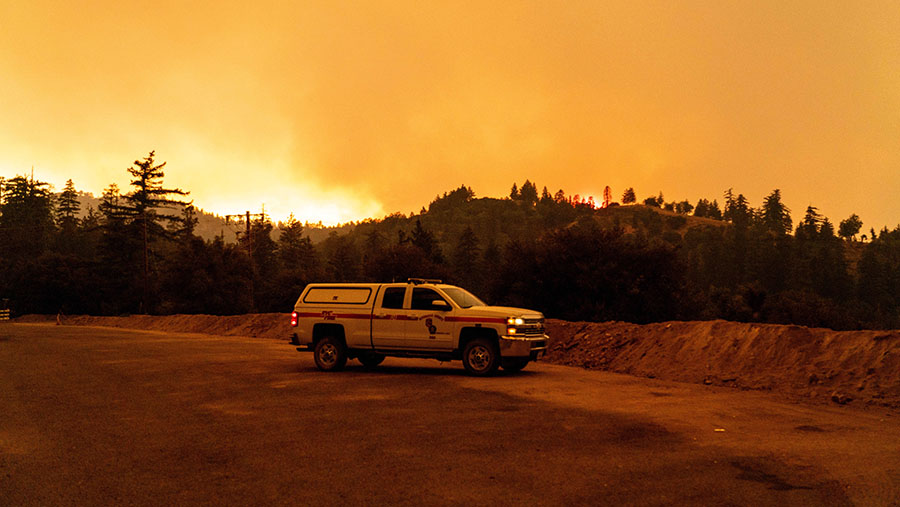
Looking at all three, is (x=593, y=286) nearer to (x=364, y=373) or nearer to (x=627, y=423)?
(x=364, y=373)

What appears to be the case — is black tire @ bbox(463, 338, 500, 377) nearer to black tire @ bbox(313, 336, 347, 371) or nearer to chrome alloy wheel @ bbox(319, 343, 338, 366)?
black tire @ bbox(313, 336, 347, 371)

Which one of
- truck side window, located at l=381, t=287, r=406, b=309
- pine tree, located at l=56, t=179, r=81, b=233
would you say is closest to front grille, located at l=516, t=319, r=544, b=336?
truck side window, located at l=381, t=287, r=406, b=309

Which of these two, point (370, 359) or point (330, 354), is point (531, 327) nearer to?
point (370, 359)

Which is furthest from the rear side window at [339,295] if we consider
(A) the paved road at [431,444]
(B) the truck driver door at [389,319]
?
(A) the paved road at [431,444]

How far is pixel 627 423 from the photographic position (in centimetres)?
1007

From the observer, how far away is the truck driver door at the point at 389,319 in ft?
54.1

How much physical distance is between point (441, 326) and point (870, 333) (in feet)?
30.7

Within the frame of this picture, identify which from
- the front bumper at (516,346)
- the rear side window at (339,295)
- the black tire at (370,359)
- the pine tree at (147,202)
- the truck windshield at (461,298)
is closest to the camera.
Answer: the front bumper at (516,346)

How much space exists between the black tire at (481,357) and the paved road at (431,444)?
0.52 metres

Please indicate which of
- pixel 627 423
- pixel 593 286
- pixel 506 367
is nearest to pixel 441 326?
pixel 506 367

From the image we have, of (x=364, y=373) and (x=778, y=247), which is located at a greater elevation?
(x=778, y=247)

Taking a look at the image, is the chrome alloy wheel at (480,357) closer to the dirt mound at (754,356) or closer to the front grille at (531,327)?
the front grille at (531,327)

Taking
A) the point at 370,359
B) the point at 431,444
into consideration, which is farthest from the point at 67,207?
the point at 431,444

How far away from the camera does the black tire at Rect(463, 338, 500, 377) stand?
15.8m
